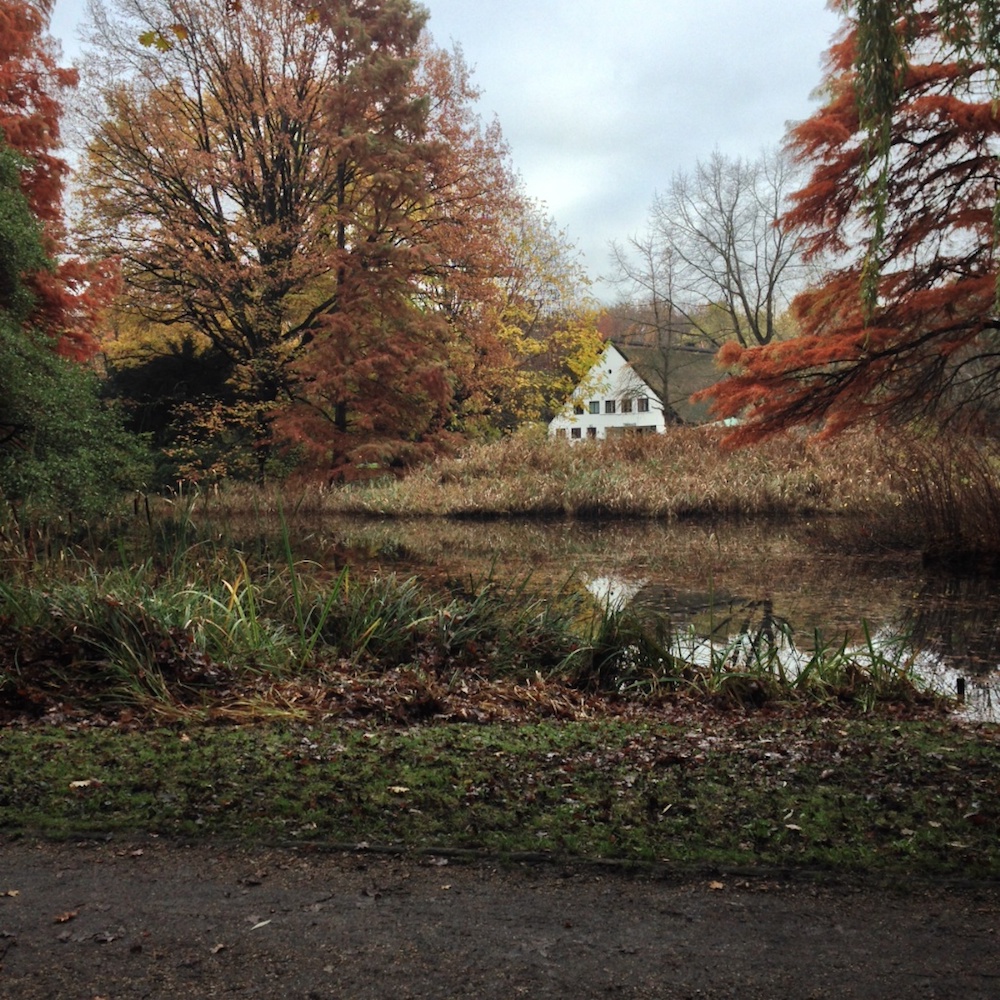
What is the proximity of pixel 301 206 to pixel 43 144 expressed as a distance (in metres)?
9.90

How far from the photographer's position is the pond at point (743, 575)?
27.5ft

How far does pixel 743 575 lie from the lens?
12.5 m

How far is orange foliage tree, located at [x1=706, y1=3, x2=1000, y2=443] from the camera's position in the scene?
11.4 metres

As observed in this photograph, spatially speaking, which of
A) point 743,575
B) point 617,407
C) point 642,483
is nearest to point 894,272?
point 743,575

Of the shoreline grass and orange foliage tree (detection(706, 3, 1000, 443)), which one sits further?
orange foliage tree (detection(706, 3, 1000, 443))

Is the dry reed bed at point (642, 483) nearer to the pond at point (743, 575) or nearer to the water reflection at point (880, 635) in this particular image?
the pond at point (743, 575)

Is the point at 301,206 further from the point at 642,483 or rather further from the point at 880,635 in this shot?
the point at 880,635

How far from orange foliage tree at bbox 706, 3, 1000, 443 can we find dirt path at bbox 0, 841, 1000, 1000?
9686 millimetres

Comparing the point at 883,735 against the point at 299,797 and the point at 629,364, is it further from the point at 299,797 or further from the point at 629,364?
the point at 629,364

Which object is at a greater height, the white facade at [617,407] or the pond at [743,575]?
the white facade at [617,407]

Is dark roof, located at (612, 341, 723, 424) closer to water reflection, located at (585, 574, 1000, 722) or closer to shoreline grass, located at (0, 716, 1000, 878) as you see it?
water reflection, located at (585, 574, 1000, 722)

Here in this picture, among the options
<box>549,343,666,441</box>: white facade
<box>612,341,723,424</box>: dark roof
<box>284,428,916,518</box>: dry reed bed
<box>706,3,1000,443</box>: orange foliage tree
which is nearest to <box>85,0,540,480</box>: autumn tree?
<box>284,428,916,518</box>: dry reed bed

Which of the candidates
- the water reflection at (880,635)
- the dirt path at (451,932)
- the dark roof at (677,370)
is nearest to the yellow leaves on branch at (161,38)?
the water reflection at (880,635)

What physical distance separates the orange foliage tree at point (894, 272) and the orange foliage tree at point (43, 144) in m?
9.52
